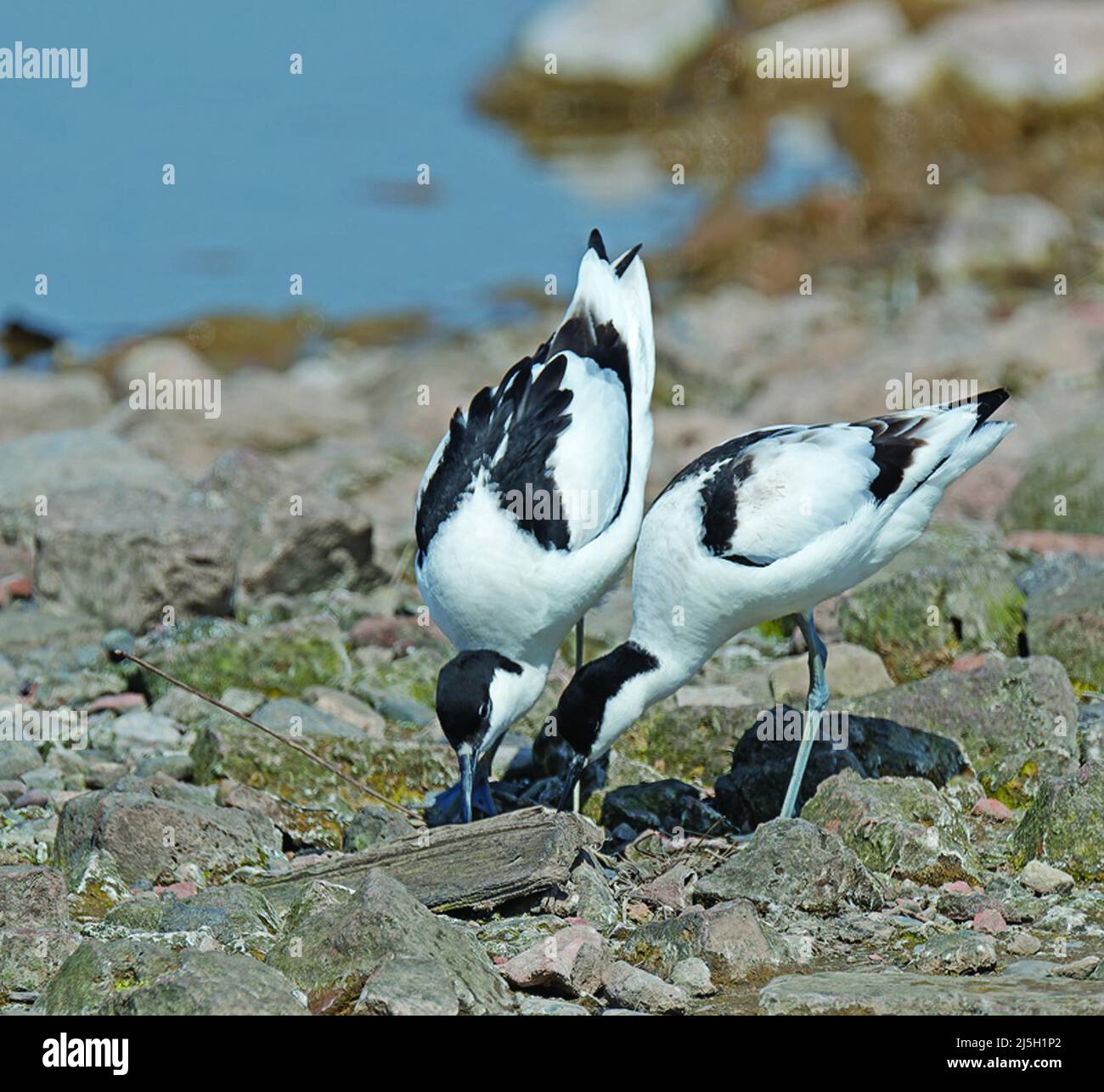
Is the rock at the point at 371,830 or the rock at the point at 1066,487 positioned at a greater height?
the rock at the point at 1066,487

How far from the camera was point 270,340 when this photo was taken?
61.3 ft

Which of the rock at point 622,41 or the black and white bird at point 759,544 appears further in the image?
the rock at point 622,41

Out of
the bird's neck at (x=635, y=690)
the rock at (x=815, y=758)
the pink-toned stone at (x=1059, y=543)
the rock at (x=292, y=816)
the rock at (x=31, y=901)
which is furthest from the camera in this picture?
the pink-toned stone at (x=1059, y=543)

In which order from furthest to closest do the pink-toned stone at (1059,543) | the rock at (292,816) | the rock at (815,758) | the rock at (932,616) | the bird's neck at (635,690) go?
the pink-toned stone at (1059,543) → the rock at (932,616) → the rock at (815,758) → the rock at (292,816) → the bird's neck at (635,690)

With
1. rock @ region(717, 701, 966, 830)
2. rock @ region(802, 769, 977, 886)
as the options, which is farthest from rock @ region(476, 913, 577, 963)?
rock @ region(717, 701, 966, 830)

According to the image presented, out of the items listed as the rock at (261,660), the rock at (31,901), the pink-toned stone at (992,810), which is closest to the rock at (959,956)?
the pink-toned stone at (992,810)

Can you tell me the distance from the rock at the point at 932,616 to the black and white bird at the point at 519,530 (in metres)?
1.26

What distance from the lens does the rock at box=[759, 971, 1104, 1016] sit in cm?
469

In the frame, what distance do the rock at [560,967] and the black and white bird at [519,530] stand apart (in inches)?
41.3

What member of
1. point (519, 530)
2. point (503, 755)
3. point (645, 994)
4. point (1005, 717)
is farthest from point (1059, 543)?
point (645, 994)

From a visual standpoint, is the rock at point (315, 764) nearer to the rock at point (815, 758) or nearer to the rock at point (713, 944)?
the rock at point (815, 758)

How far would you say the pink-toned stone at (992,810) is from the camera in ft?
21.2

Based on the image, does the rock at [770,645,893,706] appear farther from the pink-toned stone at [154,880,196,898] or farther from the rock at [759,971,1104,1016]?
the pink-toned stone at [154,880,196,898]

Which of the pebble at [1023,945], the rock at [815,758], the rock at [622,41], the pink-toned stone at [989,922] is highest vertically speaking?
the rock at [622,41]
